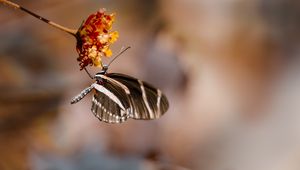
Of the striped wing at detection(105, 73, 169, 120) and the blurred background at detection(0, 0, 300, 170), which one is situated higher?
the blurred background at detection(0, 0, 300, 170)

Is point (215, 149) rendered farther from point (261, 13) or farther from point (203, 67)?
point (261, 13)

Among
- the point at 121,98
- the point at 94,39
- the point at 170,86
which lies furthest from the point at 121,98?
the point at 170,86

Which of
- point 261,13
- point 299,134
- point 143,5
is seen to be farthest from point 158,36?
point 299,134

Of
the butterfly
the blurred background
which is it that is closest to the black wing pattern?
the butterfly

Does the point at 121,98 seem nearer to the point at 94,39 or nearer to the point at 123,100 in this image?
the point at 123,100

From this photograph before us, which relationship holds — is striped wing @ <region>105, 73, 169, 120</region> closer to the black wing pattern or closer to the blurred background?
the black wing pattern

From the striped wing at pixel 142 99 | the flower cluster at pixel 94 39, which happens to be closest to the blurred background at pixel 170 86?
the striped wing at pixel 142 99
